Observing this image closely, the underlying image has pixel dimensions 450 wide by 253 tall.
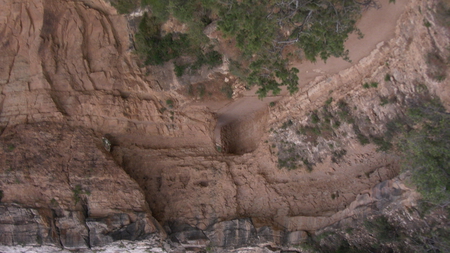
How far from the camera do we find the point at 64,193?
41.1ft

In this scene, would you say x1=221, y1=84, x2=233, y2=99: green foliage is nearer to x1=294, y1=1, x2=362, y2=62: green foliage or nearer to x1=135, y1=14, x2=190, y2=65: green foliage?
x1=135, y1=14, x2=190, y2=65: green foliage

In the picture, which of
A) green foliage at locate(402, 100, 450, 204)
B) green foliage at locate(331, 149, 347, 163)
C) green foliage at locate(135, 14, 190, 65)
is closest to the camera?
green foliage at locate(402, 100, 450, 204)

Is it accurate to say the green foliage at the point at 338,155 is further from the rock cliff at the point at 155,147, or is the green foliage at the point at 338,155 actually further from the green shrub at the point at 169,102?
the green shrub at the point at 169,102

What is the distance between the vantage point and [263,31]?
35.0 ft

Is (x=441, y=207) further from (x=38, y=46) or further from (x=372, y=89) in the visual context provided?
(x=38, y=46)

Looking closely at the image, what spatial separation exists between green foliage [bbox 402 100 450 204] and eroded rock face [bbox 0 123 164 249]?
9.57 metres

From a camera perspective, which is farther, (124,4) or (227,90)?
(227,90)

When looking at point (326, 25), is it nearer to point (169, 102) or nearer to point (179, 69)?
point (179, 69)

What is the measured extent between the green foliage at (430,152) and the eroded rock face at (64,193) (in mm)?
9569

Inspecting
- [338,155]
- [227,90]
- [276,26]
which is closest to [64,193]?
[227,90]

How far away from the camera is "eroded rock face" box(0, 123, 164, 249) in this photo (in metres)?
11.8

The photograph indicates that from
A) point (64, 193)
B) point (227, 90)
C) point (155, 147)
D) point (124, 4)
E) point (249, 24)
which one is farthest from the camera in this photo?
point (227, 90)

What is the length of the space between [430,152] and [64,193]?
1269 cm

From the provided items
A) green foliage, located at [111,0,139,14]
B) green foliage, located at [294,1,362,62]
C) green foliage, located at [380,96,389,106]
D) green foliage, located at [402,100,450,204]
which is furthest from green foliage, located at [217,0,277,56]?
green foliage, located at [111,0,139,14]
